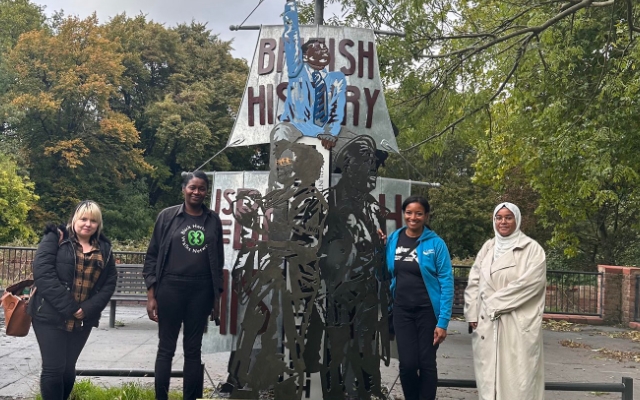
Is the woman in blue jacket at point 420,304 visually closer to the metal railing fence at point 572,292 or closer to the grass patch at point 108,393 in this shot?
the grass patch at point 108,393

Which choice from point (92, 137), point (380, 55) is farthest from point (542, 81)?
point (92, 137)

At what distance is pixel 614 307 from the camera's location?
46.1 ft

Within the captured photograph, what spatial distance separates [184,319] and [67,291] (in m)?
0.87

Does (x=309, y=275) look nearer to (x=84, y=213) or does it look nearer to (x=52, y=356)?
(x=84, y=213)

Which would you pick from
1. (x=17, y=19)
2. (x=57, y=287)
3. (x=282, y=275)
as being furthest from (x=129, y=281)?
(x=17, y=19)

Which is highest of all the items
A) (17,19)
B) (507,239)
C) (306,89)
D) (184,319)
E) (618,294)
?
(17,19)

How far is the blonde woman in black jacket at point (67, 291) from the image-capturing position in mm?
4449

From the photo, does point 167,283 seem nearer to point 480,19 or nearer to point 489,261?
point 489,261

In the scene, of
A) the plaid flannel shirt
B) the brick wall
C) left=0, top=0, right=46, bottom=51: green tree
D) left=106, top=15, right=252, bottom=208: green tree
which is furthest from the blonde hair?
left=0, top=0, right=46, bottom=51: green tree

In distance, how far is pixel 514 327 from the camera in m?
4.82

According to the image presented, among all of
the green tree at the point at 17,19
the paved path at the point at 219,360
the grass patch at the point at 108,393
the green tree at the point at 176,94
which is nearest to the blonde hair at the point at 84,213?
the grass patch at the point at 108,393

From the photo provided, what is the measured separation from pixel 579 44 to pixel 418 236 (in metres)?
8.31

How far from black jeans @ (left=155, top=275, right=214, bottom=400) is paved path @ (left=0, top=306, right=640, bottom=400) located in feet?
4.88

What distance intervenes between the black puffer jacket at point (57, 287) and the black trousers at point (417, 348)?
7.11 feet
